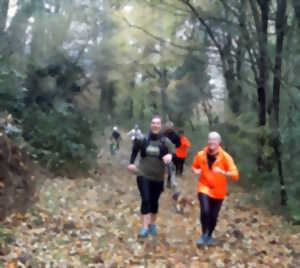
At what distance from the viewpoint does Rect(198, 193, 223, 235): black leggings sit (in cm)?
797

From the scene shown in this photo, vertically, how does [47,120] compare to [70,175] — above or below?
above

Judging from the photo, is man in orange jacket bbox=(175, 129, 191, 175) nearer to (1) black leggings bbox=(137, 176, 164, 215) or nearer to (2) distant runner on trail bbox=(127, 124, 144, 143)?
(2) distant runner on trail bbox=(127, 124, 144, 143)

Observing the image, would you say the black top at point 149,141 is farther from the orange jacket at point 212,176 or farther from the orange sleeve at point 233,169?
the orange sleeve at point 233,169

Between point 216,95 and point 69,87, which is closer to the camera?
point 69,87

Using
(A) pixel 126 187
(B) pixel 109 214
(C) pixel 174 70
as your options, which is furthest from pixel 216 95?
(B) pixel 109 214

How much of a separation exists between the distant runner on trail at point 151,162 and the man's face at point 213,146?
0.65 metres

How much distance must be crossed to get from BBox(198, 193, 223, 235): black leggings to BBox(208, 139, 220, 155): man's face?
706 millimetres

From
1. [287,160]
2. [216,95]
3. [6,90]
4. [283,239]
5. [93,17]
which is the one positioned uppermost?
[93,17]

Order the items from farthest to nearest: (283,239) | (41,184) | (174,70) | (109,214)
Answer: (174,70) < (41,184) < (109,214) < (283,239)

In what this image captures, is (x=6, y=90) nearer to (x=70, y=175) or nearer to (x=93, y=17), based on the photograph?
(x=70, y=175)

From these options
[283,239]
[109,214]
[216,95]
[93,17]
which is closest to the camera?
[283,239]

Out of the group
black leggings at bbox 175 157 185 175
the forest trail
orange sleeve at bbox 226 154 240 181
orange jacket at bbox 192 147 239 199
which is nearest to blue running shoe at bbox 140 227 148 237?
the forest trail

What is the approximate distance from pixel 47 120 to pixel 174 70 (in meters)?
20.4

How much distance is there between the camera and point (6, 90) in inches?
501
